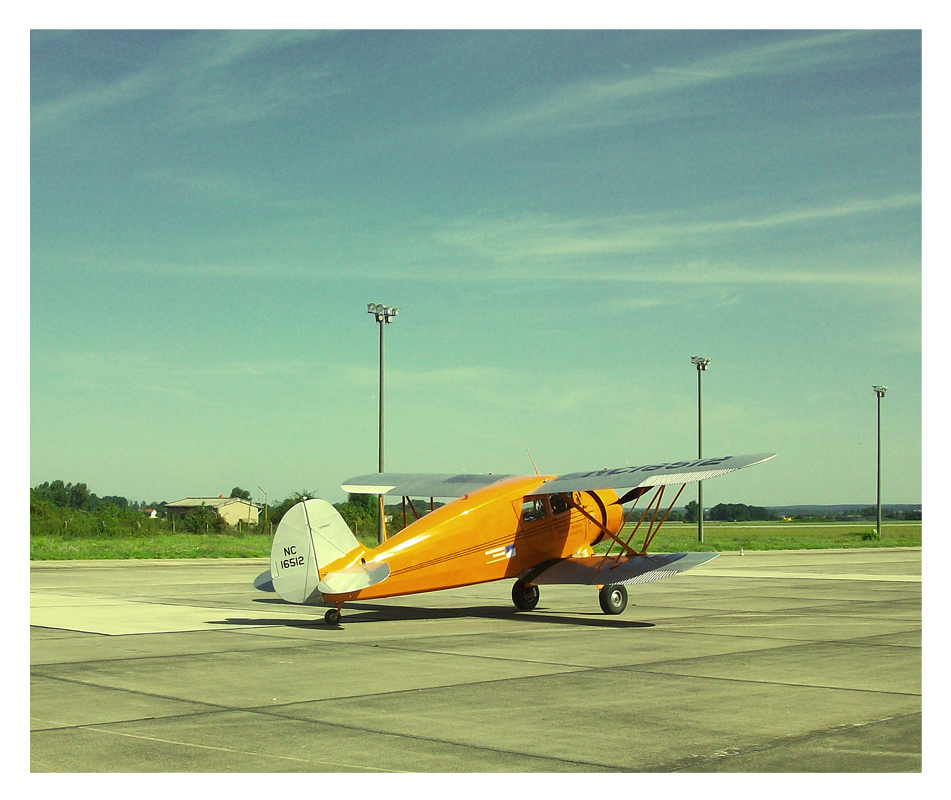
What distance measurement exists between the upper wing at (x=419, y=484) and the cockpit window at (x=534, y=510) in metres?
1.14

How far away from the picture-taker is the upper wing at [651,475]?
662 inches

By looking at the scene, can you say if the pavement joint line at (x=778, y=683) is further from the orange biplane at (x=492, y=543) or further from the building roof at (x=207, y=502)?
the building roof at (x=207, y=502)

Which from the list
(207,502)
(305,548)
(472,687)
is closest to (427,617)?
(305,548)

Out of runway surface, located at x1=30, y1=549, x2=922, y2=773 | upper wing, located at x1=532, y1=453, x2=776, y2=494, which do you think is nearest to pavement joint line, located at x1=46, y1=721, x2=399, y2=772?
runway surface, located at x1=30, y1=549, x2=922, y2=773

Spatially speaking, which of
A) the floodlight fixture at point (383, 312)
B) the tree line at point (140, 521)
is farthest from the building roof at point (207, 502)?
the floodlight fixture at point (383, 312)

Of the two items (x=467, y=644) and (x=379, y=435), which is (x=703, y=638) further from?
(x=379, y=435)

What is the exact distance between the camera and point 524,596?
64.7 feet

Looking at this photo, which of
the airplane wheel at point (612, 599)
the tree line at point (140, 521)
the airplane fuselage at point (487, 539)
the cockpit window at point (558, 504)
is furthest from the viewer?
the tree line at point (140, 521)

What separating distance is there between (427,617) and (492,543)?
6.70 feet

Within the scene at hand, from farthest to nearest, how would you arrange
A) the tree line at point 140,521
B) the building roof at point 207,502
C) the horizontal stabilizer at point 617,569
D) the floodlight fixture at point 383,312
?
the building roof at point 207,502, the tree line at point 140,521, the floodlight fixture at point 383,312, the horizontal stabilizer at point 617,569

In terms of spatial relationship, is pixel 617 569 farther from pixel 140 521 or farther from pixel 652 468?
pixel 140 521

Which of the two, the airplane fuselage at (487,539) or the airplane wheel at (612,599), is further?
the airplane wheel at (612,599)

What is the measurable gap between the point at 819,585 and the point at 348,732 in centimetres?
2226

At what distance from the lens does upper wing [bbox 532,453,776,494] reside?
1681 cm
